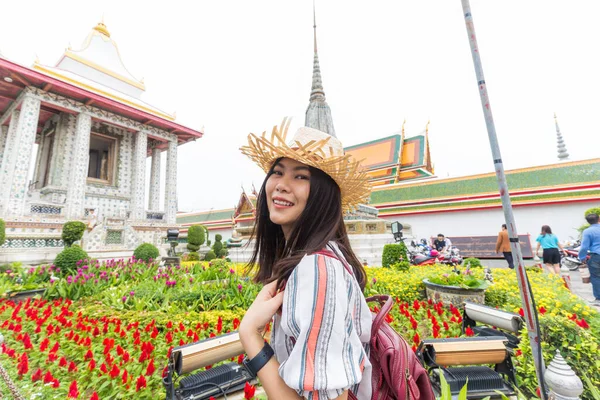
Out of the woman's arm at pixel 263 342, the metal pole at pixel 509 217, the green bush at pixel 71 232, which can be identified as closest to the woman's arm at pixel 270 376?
the woman's arm at pixel 263 342

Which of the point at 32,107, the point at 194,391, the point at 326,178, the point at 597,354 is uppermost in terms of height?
the point at 32,107

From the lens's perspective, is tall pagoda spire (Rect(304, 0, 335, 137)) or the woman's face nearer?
the woman's face

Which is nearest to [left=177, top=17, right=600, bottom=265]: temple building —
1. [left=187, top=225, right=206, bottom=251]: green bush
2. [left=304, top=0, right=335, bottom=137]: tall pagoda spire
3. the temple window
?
[left=304, top=0, right=335, bottom=137]: tall pagoda spire

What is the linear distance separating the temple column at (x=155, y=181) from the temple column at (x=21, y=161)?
18.9 ft

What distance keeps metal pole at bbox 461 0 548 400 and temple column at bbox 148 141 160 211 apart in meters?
17.6

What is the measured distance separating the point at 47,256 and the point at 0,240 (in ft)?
6.84

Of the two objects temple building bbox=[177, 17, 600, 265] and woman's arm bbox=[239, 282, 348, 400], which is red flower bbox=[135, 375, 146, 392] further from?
temple building bbox=[177, 17, 600, 265]

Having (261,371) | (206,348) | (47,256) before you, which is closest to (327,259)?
(261,371)

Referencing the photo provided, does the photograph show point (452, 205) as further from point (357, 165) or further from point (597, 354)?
point (357, 165)

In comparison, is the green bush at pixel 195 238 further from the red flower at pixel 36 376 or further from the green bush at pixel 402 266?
the red flower at pixel 36 376

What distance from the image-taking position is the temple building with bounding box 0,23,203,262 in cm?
1090

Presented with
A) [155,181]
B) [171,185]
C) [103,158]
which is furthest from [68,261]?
[103,158]

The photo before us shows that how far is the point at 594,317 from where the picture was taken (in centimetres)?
248

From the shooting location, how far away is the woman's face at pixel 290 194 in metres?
1.16
